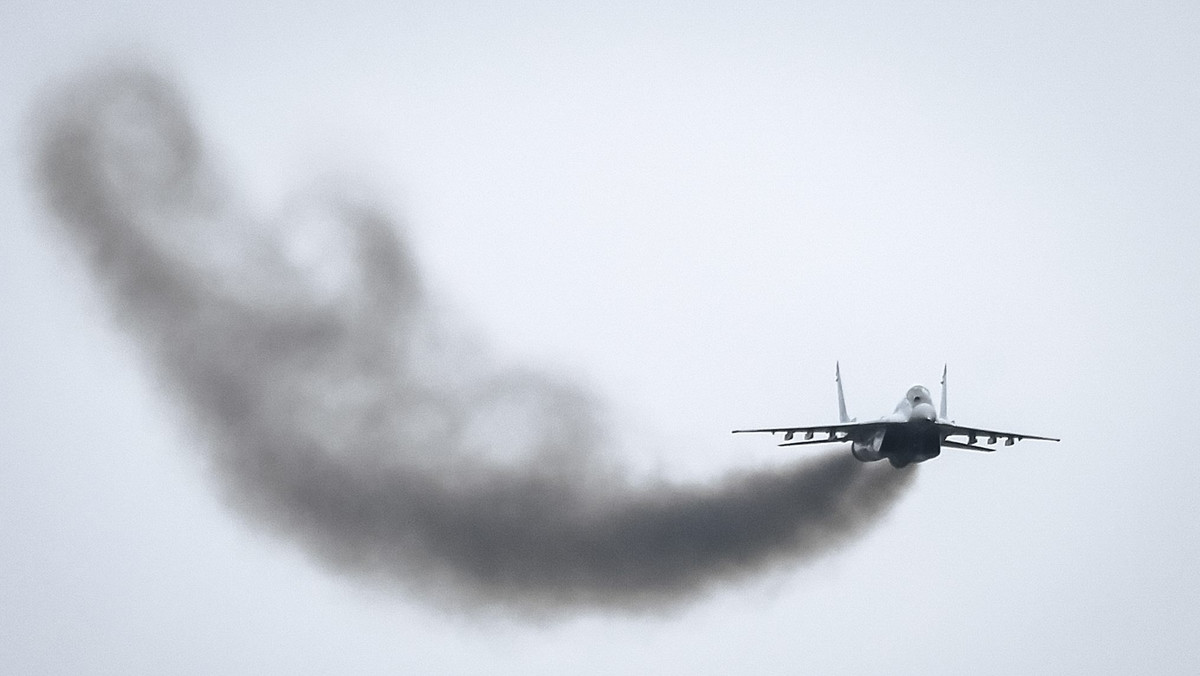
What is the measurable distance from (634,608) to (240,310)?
2354cm

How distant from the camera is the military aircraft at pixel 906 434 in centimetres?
9044

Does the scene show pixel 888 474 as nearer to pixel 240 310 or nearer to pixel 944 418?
pixel 944 418

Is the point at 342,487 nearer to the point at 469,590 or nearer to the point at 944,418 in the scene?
the point at 469,590

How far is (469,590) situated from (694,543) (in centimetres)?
1111

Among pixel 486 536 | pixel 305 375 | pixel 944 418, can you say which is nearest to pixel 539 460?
pixel 486 536

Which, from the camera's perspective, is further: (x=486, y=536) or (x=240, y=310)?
(x=486, y=536)

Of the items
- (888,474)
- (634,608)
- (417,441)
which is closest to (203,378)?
(417,441)

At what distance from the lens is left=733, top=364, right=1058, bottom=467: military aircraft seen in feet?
297

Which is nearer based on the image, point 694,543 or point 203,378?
point 203,378

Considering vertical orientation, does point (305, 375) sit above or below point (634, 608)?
above

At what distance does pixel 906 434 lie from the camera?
90875mm

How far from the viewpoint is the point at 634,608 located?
98500 mm

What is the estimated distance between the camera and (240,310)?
90.9m

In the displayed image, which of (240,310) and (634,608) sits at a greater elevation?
(240,310)
